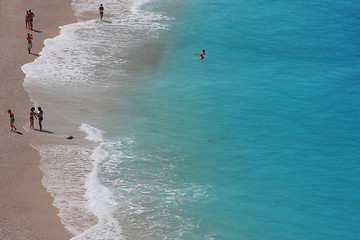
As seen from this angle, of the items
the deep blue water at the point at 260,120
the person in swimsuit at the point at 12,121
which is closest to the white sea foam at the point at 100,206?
the deep blue water at the point at 260,120

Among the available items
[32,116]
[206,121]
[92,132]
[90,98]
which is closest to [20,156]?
[32,116]

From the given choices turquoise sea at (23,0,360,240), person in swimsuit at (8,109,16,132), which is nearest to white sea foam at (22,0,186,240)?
turquoise sea at (23,0,360,240)

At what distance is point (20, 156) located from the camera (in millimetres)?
35750

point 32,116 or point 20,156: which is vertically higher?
point 32,116

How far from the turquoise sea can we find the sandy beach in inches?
37.0

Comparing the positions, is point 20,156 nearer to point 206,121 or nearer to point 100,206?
point 100,206

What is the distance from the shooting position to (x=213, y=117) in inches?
1720

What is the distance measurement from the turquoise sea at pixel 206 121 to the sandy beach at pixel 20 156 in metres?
0.94

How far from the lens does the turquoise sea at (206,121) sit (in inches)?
1235

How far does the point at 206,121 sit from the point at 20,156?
601 inches

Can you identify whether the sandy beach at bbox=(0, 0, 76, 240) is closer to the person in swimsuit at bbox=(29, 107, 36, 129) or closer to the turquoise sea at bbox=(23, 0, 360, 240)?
the person in swimsuit at bbox=(29, 107, 36, 129)

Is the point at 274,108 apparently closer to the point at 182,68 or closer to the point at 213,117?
the point at 213,117

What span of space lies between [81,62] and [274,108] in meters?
20.0

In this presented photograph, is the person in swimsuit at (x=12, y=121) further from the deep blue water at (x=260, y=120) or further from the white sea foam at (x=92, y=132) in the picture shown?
the deep blue water at (x=260, y=120)
